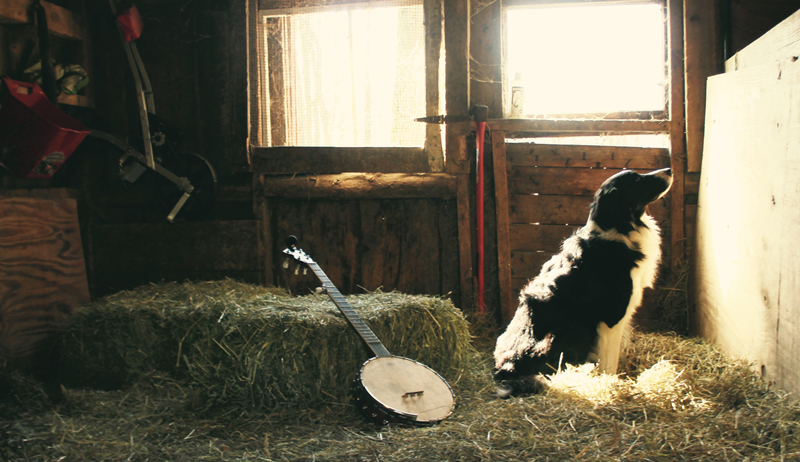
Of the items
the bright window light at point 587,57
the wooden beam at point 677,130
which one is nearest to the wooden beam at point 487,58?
the bright window light at point 587,57

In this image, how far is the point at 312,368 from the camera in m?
2.63

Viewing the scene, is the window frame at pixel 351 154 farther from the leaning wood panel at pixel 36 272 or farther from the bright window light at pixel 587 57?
the leaning wood panel at pixel 36 272

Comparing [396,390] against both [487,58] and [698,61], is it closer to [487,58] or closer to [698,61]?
[487,58]

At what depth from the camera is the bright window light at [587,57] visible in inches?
162

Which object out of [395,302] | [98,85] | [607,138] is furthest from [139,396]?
[607,138]

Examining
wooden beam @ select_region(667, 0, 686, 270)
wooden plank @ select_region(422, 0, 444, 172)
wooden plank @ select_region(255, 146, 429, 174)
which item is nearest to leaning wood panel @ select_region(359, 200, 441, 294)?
wooden plank @ select_region(255, 146, 429, 174)

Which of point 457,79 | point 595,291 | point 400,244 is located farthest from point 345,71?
point 595,291

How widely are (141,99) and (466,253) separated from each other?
284 cm

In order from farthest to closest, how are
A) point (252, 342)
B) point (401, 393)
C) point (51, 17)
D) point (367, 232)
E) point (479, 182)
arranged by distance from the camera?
point (367, 232), point (479, 182), point (51, 17), point (252, 342), point (401, 393)

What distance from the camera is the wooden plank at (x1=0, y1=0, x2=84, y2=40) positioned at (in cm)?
336

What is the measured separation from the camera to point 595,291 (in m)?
2.82

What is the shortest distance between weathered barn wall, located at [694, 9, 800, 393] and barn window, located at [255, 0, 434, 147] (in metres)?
2.25

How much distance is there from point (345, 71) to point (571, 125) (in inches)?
78.0

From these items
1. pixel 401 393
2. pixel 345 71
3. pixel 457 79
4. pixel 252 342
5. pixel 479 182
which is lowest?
pixel 401 393
